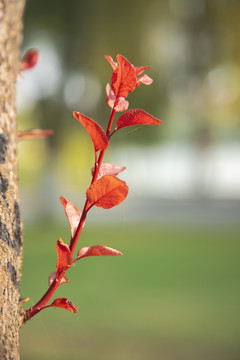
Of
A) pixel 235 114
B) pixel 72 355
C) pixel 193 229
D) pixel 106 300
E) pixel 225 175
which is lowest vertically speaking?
pixel 225 175

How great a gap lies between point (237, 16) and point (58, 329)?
8961 millimetres

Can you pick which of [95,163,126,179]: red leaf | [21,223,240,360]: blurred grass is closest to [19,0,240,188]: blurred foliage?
[21,223,240,360]: blurred grass

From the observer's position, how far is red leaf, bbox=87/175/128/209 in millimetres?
545

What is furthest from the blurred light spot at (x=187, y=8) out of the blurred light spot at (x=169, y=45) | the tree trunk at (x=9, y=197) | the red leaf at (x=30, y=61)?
the tree trunk at (x=9, y=197)

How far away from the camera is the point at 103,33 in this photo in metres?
10.3

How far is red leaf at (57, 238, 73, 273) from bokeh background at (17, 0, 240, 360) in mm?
3084

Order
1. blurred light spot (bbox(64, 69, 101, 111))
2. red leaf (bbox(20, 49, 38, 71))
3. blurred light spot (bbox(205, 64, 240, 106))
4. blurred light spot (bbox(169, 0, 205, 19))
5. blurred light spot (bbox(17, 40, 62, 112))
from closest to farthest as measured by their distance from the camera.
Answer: red leaf (bbox(20, 49, 38, 71)) < blurred light spot (bbox(17, 40, 62, 112)) < blurred light spot (bbox(64, 69, 101, 111)) < blurred light spot (bbox(169, 0, 205, 19)) < blurred light spot (bbox(205, 64, 240, 106))

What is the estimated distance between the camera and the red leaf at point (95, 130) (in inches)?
21.5

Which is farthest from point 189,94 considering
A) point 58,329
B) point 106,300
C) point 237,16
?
point 58,329

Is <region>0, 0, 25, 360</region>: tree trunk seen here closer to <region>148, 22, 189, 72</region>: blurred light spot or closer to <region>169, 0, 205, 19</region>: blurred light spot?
<region>148, 22, 189, 72</region>: blurred light spot

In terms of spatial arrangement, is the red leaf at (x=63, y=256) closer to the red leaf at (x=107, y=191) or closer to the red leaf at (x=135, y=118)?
the red leaf at (x=107, y=191)

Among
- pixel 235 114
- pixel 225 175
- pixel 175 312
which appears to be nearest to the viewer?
pixel 175 312

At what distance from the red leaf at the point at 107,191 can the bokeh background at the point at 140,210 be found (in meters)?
3.13

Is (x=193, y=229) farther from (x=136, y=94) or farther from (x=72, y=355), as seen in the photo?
(x=72, y=355)
